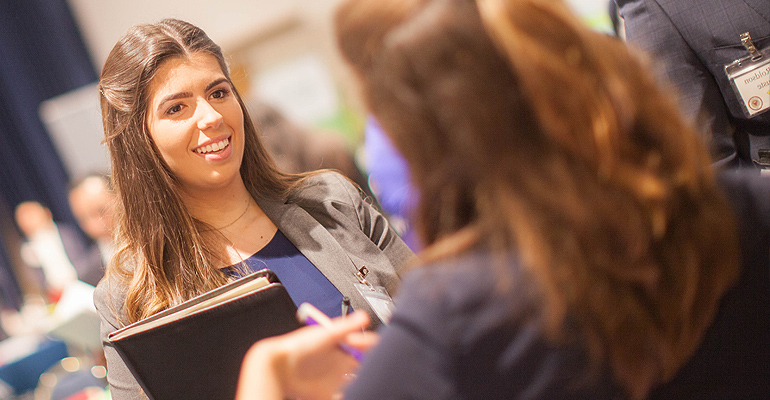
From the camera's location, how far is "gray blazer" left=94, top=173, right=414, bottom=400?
4.90 ft

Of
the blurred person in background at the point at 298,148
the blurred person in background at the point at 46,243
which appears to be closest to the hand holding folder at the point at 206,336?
the blurred person in background at the point at 298,148

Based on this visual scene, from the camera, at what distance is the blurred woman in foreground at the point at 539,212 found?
2.19 ft

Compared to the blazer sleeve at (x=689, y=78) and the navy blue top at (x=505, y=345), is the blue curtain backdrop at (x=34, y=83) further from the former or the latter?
the navy blue top at (x=505, y=345)

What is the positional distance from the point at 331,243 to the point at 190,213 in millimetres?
429

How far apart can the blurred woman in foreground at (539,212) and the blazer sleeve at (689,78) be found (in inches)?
40.0

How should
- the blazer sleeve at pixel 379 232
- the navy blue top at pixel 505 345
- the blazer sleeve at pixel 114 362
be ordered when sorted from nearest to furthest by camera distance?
the navy blue top at pixel 505 345 → the blazer sleeve at pixel 114 362 → the blazer sleeve at pixel 379 232

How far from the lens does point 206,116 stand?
1528 mm

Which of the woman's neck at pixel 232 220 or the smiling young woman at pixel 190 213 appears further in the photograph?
the woman's neck at pixel 232 220

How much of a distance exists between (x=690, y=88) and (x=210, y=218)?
141 cm

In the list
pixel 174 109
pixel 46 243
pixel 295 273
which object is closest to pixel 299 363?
pixel 295 273

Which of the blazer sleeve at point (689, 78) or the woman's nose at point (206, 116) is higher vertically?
the woman's nose at point (206, 116)

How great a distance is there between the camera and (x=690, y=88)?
161 cm

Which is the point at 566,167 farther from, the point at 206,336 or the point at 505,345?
the point at 206,336

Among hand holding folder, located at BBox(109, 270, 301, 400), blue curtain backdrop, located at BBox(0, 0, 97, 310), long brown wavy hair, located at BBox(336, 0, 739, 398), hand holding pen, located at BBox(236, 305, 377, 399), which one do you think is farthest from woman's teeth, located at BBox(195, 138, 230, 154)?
blue curtain backdrop, located at BBox(0, 0, 97, 310)
